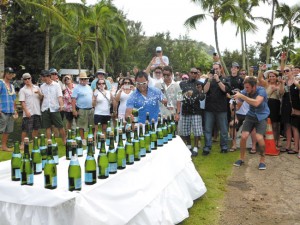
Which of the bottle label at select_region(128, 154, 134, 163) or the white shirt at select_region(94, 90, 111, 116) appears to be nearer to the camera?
the bottle label at select_region(128, 154, 134, 163)

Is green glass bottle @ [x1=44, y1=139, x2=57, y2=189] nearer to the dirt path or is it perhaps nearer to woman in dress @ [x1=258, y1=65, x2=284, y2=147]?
the dirt path

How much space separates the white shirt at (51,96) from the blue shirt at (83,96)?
1.51 feet

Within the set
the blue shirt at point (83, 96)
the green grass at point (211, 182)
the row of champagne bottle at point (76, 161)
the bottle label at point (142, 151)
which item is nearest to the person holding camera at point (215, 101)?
the green grass at point (211, 182)

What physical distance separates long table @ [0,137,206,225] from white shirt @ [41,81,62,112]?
15.1ft

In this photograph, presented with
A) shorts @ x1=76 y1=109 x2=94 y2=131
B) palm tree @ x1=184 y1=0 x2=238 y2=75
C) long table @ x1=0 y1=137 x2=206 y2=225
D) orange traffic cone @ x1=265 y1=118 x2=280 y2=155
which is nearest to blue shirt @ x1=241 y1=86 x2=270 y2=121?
orange traffic cone @ x1=265 y1=118 x2=280 y2=155

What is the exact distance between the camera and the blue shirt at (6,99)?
25.4 ft

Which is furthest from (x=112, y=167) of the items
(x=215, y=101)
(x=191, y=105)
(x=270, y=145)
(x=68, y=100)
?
(x=68, y=100)

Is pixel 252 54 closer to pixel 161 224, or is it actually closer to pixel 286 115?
pixel 286 115

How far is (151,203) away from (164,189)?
437 millimetres

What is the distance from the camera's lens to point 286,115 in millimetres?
8391

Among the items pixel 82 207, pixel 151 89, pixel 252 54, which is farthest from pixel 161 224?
pixel 252 54

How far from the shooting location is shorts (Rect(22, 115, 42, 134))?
822cm

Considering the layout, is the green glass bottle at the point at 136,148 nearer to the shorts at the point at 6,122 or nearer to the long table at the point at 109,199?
the long table at the point at 109,199

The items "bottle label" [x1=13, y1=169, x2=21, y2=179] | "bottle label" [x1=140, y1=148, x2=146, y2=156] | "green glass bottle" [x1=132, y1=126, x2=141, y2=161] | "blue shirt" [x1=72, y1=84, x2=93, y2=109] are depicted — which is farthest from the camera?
"blue shirt" [x1=72, y1=84, x2=93, y2=109]
